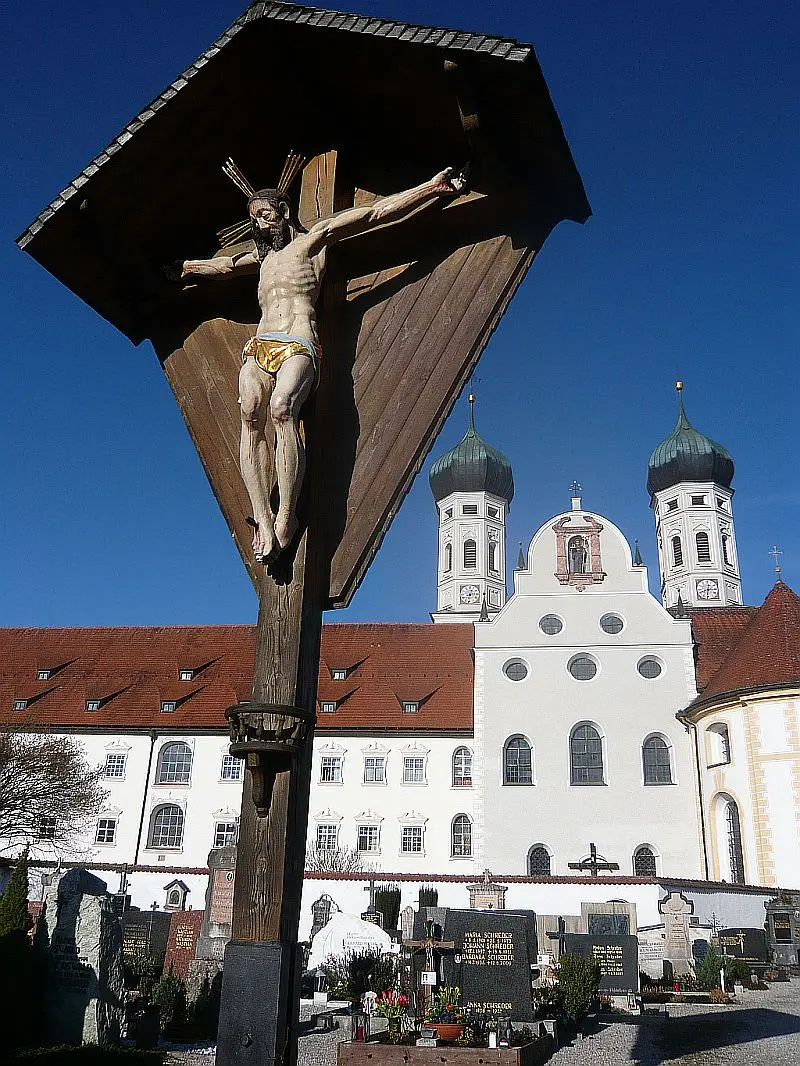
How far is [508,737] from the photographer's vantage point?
1391 inches

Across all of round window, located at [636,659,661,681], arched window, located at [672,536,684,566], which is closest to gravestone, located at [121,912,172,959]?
round window, located at [636,659,661,681]

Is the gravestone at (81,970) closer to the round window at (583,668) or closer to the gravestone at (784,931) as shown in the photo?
the gravestone at (784,931)

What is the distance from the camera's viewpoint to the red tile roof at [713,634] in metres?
35.9

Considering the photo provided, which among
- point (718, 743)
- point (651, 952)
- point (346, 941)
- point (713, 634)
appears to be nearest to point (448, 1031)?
point (346, 941)

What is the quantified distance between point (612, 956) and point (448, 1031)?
25.4 feet

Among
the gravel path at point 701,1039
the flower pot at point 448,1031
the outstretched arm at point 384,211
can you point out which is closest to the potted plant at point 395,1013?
the flower pot at point 448,1031

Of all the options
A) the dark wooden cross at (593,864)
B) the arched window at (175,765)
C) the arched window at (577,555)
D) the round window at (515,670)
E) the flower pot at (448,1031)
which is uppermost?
the arched window at (577,555)

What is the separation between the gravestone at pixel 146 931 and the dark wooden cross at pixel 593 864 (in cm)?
1490

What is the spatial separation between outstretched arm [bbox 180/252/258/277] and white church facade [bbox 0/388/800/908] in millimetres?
26654

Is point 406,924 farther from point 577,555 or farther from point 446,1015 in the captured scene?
point 577,555

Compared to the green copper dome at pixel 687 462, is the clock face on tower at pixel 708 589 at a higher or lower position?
lower

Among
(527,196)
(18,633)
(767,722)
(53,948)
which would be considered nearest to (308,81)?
(527,196)

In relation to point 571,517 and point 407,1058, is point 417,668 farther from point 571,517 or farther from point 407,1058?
point 407,1058

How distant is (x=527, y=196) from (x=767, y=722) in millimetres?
30437
